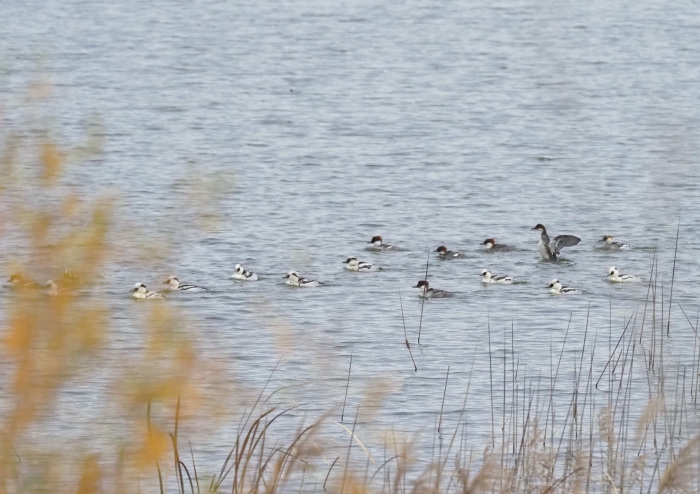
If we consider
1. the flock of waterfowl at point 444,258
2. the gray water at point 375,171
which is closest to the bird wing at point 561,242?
the flock of waterfowl at point 444,258

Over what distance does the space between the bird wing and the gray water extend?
0.23m

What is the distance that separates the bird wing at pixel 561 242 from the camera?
1895 centimetres

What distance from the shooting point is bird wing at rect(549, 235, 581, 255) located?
19.0 metres

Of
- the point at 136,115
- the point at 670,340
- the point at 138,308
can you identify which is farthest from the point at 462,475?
the point at 136,115

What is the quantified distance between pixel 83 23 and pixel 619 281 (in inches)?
1385

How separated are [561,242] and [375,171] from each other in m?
8.49

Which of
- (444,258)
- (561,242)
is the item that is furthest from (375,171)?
(561,242)

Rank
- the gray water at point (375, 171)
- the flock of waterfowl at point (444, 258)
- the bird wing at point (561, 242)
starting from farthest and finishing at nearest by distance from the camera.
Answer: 1. the bird wing at point (561, 242)
2. the flock of waterfowl at point (444, 258)
3. the gray water at point (375, 171)

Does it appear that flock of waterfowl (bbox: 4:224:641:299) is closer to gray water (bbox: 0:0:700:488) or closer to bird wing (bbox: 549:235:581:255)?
bird wing (bbox: 549:235:581:255)

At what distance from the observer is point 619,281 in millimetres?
17516

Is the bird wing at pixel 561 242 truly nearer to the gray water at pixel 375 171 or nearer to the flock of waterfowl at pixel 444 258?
the flock of waterfowl at pixel 444 258

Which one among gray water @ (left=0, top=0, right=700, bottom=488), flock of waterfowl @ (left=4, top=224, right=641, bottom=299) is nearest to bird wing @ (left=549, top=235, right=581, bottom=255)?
flock of waterfowl @ (left=4, top=224, right=641, bottom=299)

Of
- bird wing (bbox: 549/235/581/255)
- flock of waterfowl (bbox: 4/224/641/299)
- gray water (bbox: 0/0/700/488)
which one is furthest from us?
bird wing (bbox: 549/235/581/255)

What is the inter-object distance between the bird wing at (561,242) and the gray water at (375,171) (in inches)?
9.1
